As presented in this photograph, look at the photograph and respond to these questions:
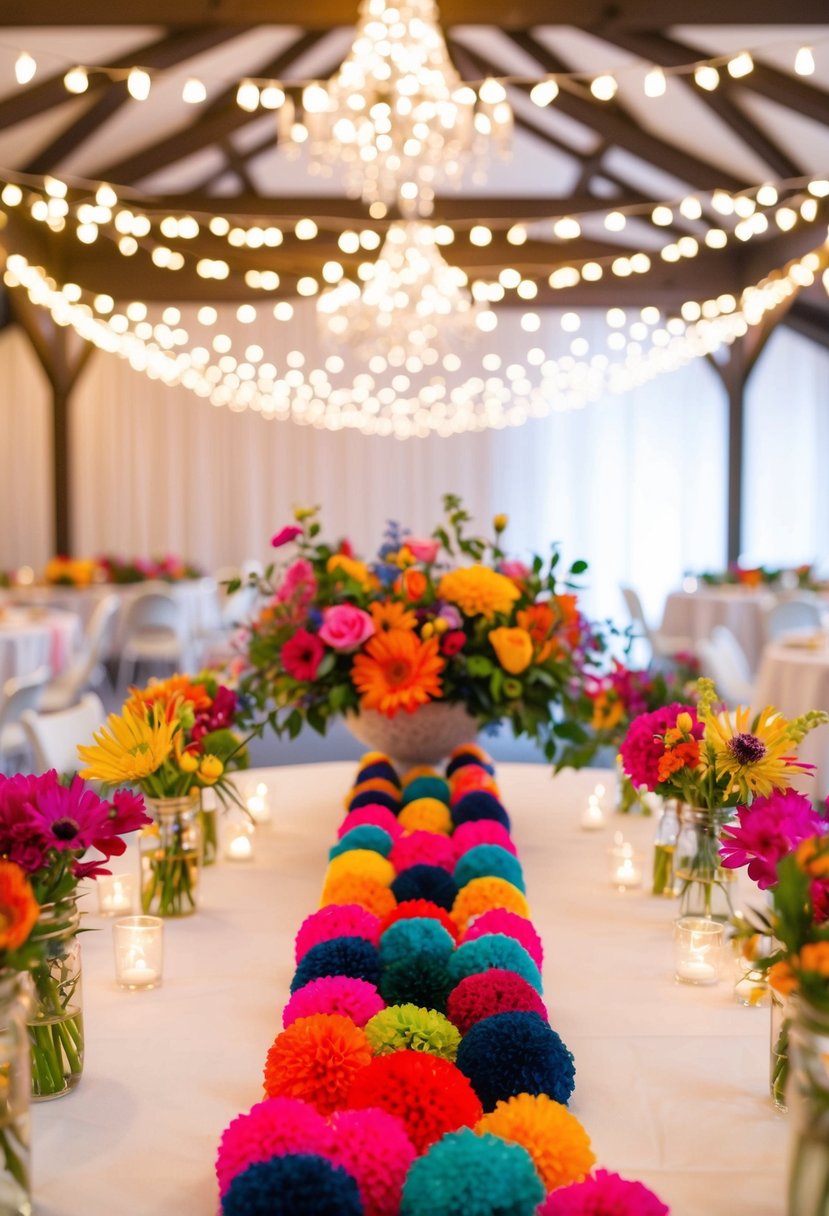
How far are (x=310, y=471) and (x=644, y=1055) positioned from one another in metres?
10.2

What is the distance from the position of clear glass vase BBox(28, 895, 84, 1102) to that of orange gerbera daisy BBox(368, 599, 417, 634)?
76cm

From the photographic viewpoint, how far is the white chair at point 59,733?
7.73ft

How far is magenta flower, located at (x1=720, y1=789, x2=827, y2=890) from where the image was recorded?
853mm

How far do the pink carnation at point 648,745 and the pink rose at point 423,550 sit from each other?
2.15 feet

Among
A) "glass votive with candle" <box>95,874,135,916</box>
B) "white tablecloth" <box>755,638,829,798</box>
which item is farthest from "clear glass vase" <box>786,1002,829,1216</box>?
"white tablecloth" <box>755,638,829,798</box>

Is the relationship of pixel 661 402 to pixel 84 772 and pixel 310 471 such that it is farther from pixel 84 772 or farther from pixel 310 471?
pixel 84 772

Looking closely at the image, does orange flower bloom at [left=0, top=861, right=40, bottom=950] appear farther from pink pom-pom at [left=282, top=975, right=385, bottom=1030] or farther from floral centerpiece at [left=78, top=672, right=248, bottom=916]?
floral centerpiece at [left=78, top=672, right=248, bottom=916]

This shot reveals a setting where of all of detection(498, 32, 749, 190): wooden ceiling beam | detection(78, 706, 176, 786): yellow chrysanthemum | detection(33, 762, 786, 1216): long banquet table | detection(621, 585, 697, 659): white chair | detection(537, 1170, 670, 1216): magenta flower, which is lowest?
detection(621, 585, 697, 659): white chair

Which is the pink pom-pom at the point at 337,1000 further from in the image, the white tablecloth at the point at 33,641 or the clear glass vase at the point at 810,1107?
the white tablecloth at the point at 33,641

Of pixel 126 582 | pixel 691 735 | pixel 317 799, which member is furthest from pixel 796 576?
pixel 691 735

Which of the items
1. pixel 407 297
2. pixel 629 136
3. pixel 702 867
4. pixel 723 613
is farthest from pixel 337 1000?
pixel 629 136

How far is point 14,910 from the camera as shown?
0.70 m

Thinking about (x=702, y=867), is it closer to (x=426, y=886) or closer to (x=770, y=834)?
(x=426, y=886)

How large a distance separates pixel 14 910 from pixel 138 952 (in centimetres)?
51
